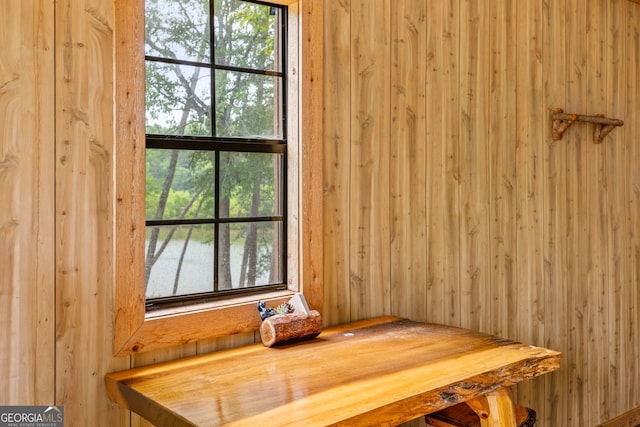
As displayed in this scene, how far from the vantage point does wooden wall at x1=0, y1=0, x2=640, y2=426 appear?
67.0 inches

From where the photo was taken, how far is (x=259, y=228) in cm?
232

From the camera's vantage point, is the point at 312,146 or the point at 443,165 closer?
the point at 312,146

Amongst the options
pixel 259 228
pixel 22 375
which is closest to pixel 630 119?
pixel 259 228

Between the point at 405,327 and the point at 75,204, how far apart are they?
1.32m

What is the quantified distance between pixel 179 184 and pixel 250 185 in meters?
0.29

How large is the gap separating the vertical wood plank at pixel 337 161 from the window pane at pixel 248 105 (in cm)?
21

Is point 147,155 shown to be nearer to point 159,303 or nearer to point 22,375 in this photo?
point 159,303

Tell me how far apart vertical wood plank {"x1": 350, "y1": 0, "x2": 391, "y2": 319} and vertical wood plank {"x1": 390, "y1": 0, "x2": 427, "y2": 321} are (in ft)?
0.14

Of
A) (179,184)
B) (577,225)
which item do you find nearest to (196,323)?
(179,184)

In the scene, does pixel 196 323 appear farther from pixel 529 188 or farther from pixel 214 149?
pixel 529 188

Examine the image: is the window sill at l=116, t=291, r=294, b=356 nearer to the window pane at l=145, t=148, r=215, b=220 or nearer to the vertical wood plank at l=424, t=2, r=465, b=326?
the window pane at l=145, t=148, r=215, b=220

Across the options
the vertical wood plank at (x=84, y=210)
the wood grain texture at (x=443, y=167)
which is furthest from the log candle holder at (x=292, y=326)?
the wood grain texture at (x=443, y=167)

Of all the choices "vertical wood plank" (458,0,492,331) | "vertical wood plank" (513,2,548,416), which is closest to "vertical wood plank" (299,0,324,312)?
"vertical wood plank" (458,0,492,331)

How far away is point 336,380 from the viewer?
1.69m
